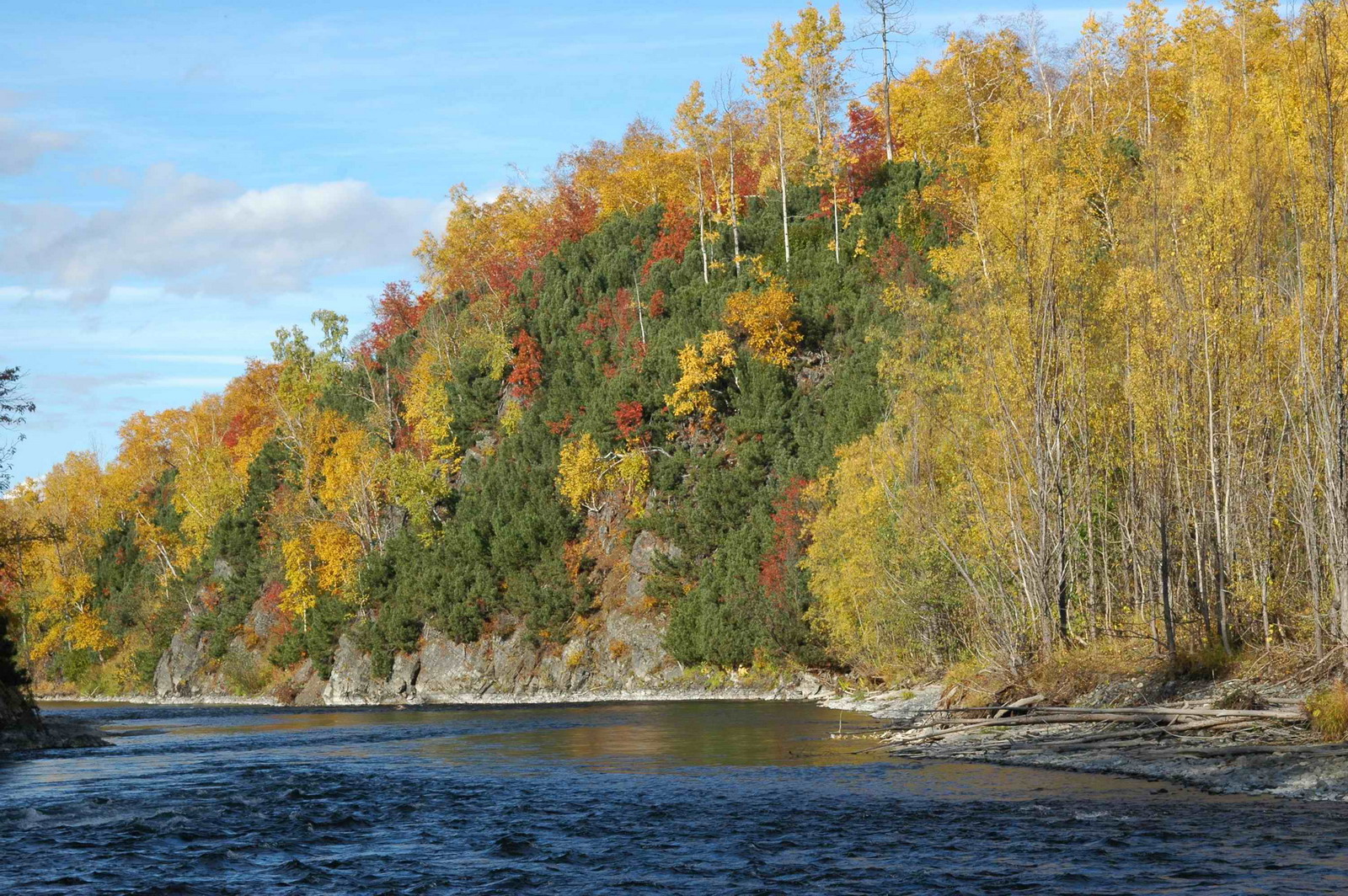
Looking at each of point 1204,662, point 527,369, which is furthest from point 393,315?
point 1204,662

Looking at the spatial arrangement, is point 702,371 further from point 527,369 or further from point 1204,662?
point 1204,662

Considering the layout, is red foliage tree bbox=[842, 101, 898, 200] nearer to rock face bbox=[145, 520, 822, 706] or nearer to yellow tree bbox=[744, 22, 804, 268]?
yellow tree bbox=[744, 22, 804, 268]

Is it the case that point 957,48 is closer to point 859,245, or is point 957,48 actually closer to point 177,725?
point 859,245

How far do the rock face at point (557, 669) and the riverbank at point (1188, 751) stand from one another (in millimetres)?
33773

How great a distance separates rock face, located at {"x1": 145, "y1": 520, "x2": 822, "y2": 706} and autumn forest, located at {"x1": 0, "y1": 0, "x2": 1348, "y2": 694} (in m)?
0.98

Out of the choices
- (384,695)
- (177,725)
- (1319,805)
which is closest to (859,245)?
(384,695)

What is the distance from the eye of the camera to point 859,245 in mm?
81875

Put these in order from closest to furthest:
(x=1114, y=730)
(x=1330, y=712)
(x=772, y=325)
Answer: (x=1330, y=712)
(x=1114, y=730)
(x=772, y=325)

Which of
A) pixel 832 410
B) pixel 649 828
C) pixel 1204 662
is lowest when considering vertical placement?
pixel 649 828

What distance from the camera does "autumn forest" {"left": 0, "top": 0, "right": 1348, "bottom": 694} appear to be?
28.2m

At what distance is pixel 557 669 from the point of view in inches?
2889

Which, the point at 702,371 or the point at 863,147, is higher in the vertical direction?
the point at 863,147

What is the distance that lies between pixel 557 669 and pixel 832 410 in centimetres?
2368

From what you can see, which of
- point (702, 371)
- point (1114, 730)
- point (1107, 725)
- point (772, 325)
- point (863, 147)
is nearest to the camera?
point (1114, 730)
